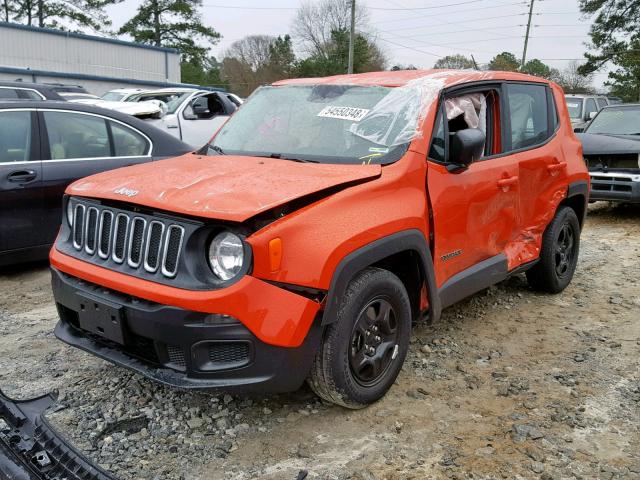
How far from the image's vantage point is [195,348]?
105 inches

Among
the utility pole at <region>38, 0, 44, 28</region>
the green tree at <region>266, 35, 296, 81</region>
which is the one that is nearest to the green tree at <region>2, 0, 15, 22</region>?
the utility pole at <region>38, 0, 44, 28</region>

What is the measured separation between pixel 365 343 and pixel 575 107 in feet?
44.5

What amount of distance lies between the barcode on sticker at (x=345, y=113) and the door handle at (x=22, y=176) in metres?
2.85

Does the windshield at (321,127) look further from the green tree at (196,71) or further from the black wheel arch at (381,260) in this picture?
the green tree at (196,71)

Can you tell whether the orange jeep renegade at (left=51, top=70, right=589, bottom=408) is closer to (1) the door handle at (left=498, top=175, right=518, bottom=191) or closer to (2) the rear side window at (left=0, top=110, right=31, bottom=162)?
(1) the door handle at (left=498, top=175, right=518, bottom=191)

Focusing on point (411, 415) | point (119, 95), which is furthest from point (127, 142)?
point (119, 95)

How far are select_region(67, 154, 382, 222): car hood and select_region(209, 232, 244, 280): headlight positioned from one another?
0.14m

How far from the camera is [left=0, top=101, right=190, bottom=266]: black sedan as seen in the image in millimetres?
5105

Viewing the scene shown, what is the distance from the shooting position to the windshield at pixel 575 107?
1451 cm

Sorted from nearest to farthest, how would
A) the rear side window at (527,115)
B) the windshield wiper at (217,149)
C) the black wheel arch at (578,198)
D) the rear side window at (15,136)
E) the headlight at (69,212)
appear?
the headlight at (69,212), the windshield wiper at (217,149), the rear side window at (527,115), the black wheel arch at (578,198), the rear side window at (15,136)

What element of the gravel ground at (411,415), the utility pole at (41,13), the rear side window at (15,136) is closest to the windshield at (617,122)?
the gravel ground at (411,415)

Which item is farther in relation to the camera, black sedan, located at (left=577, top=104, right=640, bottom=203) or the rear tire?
black sedan, located at (left=577, top=104, right=640, bottom=203)

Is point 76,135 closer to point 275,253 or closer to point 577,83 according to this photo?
point 275,253

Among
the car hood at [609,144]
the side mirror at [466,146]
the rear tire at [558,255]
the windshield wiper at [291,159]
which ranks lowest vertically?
the rear tire at [558,255]
